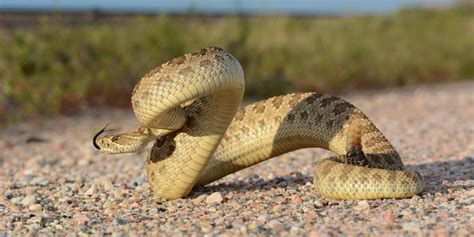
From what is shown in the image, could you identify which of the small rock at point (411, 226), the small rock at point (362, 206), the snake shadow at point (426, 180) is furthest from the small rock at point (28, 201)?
the small rock at point (411, 226)

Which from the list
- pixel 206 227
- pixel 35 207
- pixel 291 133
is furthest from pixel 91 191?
pixel 206 227

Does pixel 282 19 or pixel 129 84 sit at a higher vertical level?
pixel 282 19

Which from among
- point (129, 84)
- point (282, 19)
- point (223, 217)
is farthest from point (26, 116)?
point (282, 19)

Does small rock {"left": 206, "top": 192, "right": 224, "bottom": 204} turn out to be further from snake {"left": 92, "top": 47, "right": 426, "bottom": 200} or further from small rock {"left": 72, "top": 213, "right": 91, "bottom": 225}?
small rock {"left": 72, "top": 213, "right": 91, "bottom": 225}

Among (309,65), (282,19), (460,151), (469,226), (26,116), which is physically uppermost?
(282,19)

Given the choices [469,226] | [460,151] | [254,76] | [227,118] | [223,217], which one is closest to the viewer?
[469,226]

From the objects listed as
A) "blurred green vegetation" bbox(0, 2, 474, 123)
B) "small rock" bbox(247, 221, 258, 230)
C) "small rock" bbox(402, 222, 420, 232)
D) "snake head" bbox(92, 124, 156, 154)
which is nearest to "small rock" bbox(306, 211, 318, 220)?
"small rock" bbox(247, 221, 258, 230)

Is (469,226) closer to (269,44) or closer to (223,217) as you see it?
(223,217)

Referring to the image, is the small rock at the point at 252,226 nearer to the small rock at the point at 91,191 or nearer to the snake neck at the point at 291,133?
the snake neck at the point at 291,133
